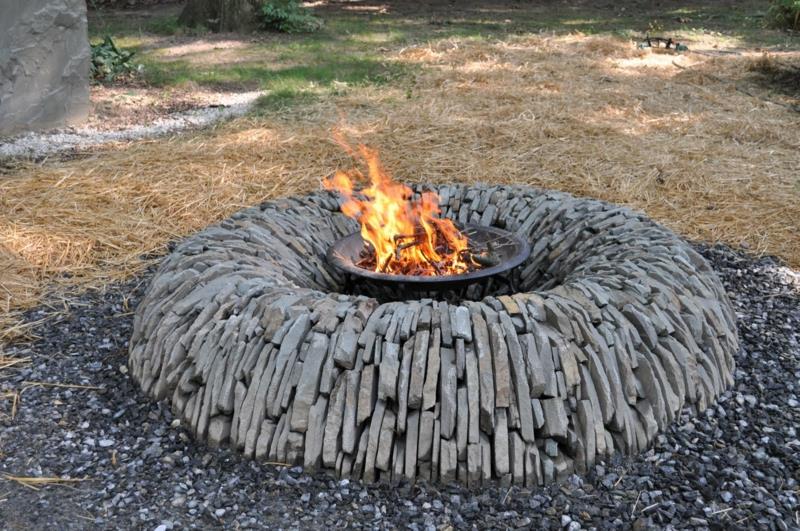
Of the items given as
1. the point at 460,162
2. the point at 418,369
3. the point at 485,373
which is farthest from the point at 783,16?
the point at 418,369

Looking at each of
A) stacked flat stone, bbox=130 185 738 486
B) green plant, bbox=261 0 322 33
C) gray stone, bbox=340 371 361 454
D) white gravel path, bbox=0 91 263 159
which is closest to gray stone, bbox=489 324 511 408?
stacked flat stone, bbox=130 185 738 486

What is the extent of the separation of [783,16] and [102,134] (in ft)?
31.8

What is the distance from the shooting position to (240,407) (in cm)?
269

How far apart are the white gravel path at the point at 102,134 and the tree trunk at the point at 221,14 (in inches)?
158

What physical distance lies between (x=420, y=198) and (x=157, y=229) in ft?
5.67

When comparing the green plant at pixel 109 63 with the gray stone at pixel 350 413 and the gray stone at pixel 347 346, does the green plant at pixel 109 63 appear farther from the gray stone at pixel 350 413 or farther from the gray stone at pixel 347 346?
the gray stone at pixel 350 413

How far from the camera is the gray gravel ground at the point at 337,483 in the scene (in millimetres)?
2410

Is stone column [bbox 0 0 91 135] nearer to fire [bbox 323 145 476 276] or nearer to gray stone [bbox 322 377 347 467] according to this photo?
fire [bbox 323 145 476 276]

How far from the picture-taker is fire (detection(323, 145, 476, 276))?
3.51 m

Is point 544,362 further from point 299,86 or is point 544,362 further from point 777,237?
point 299,86

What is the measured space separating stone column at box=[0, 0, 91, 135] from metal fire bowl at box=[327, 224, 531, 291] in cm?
413

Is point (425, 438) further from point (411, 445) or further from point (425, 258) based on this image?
point (425, 258)

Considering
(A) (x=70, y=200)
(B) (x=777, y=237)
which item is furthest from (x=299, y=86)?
(B) (x=777, y=237)

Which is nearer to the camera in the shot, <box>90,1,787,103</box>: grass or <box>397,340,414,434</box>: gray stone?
<box>397,340,414,434</box>: gray stone
